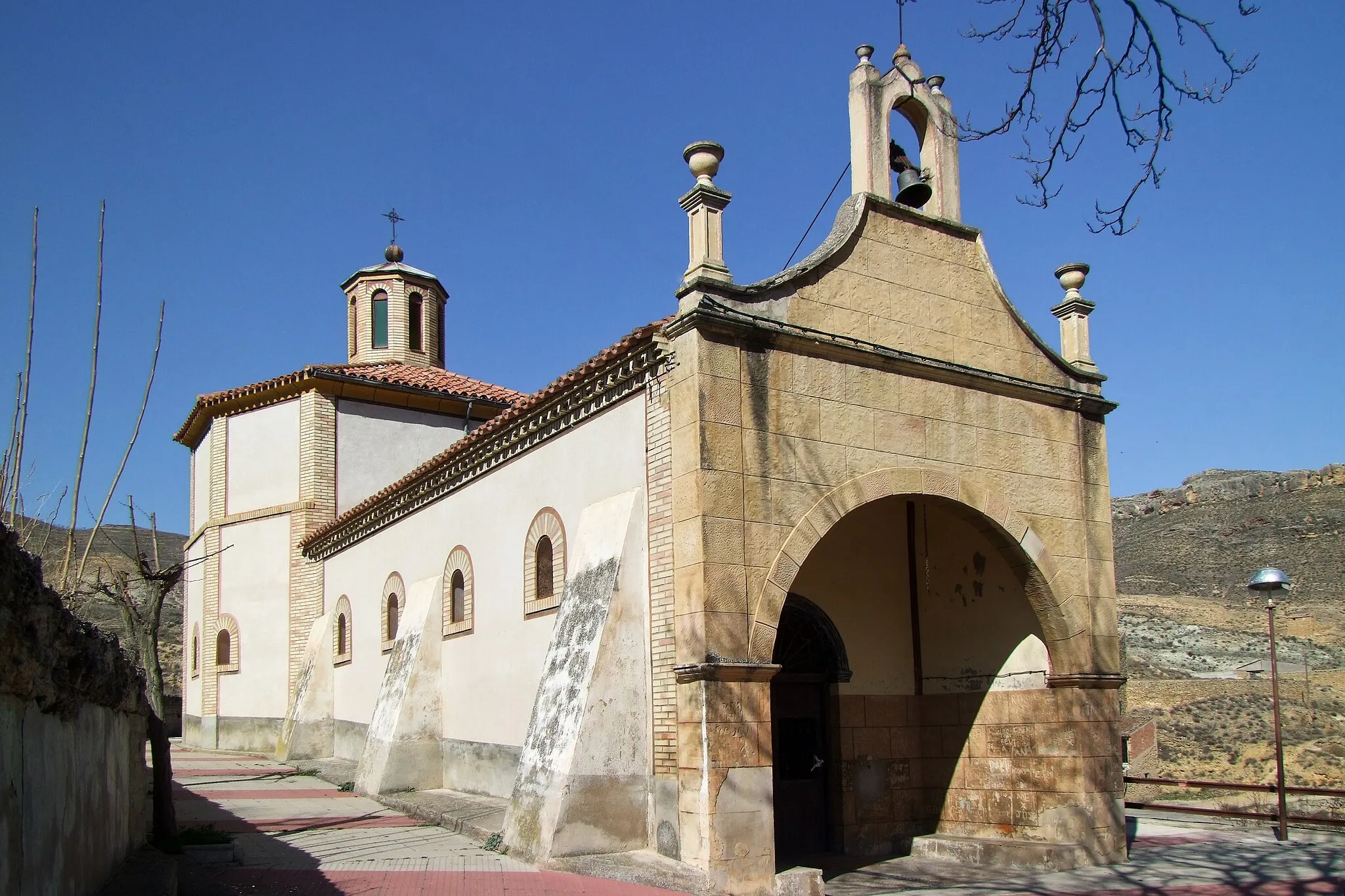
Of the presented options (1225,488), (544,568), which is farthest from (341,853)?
(1225,488)

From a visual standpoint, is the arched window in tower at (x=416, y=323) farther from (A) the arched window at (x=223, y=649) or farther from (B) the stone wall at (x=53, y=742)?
(B) the stone wall at (x=53, y=742)

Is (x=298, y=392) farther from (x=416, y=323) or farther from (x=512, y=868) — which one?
(x=512, y=868)

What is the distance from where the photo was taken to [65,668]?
4.42 metres

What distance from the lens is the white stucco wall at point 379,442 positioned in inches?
875

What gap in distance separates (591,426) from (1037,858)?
244 inches

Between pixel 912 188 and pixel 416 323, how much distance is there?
57.1 feet

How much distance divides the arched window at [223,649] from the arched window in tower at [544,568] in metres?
13.0

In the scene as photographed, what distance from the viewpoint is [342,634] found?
19.3 metres

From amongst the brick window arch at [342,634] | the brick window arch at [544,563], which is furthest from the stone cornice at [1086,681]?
the brick window arch at [342,634]

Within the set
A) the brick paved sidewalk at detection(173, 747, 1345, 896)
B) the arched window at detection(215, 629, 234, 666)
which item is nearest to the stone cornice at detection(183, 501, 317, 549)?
the arched window at detection(215, 629, 234, 666)

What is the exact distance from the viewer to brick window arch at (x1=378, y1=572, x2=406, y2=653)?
16.7m

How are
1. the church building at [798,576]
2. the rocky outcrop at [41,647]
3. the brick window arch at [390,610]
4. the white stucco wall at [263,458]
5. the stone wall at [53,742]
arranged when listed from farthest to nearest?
1. the white stucco wall at [263,458]
2. the brick window arch at [390,610]
3. the church building at [798,576]
4. the stone wall at [53,742]
5. the rocky outcrop at [41,647]

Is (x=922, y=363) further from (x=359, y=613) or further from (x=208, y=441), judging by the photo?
(x=208, y=441)

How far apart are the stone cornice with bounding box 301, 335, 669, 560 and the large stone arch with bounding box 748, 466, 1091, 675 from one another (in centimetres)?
203
